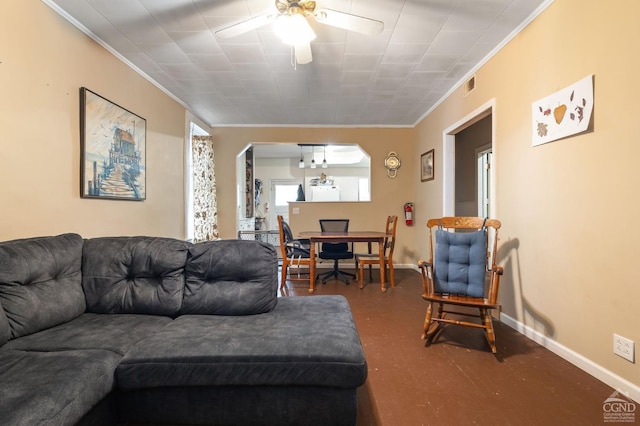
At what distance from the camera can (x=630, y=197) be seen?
5.33 feet

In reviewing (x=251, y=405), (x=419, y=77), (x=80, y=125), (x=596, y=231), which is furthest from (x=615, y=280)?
(x=80, y=125)

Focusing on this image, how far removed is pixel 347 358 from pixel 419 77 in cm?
327

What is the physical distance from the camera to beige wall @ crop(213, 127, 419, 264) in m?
5.30

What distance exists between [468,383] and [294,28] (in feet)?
8.24

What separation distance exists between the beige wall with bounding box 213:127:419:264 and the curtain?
378mm

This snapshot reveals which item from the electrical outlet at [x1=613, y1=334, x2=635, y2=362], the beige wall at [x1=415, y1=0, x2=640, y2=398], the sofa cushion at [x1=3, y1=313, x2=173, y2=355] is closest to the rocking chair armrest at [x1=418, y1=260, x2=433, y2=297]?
the beige wall at [x1=415, y1=0, x2=640, y2=398]

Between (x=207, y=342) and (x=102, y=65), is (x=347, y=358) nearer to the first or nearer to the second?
(x=207, y=342)

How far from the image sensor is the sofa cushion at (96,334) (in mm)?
1386

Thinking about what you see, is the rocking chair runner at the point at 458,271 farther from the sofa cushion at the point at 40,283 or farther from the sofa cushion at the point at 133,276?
the sofa cushion at the point at 40,283

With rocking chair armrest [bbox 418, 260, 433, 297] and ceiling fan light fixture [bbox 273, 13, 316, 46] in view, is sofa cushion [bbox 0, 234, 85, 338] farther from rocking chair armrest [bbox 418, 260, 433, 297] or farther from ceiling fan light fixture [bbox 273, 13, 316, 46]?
rocking chair armrest [bbox 418, 260, 433, 297]

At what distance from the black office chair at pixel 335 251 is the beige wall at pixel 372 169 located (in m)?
0.68

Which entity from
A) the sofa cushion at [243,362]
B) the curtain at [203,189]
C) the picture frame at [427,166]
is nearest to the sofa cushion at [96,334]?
the sofa cushion at [243,362]

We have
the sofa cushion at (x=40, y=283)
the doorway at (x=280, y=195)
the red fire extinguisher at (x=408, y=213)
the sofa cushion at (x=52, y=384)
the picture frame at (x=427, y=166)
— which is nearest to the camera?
the sofa cushion at (x=52, y=384)

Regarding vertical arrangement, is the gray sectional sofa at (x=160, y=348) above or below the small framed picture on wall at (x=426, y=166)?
below
